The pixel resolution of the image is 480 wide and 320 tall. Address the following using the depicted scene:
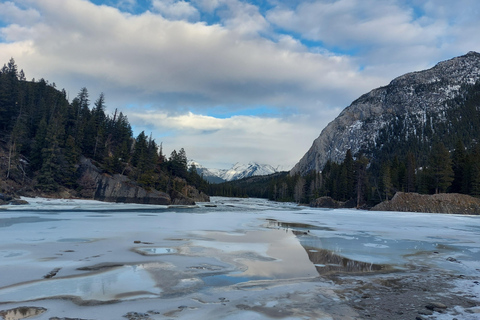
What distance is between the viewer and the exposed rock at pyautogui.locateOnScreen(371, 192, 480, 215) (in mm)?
47594

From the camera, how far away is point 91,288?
758 cm

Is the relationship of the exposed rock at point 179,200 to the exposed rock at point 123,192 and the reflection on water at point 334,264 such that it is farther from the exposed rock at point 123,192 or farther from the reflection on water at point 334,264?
the reflection on water at point 334,264

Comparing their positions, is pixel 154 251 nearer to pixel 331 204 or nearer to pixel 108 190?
pixel 108 190

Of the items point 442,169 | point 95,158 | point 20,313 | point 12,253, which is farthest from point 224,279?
point 95,158

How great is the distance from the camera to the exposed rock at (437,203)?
47.6 metres

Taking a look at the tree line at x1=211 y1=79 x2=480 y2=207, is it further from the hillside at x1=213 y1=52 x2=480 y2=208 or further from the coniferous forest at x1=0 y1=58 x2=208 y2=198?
the coniferous forest at x1=0 y1=58 x2=208 y2=198

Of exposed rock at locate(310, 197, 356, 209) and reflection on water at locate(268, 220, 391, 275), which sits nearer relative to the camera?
reflection on water at locate(268, 220, 391, 275)

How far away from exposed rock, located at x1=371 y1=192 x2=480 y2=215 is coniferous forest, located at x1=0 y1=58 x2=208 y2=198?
50.7 metres

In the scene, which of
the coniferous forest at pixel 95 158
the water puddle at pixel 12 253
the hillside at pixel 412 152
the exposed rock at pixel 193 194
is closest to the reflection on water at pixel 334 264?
the water puddle at pixel 12 253

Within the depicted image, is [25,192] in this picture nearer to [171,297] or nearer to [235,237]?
[235,237]

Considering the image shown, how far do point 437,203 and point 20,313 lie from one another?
59026mm

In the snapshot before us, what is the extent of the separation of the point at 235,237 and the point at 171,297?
11.2 m

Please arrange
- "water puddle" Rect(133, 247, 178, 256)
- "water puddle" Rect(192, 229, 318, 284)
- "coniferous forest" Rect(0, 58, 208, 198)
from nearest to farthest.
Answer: "water puddle" Rect(192, 229, 318, 284) → "water puddle" Rect(133, 247, 178, 256) → "coniferous forest" Rect(0, 58, 208, 198)

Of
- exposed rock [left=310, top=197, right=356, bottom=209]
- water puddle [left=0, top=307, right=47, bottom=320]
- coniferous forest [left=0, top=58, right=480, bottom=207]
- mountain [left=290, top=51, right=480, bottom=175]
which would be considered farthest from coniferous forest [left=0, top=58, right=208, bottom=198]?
mountain [left=290, top=51, right=480, bottom=175]
